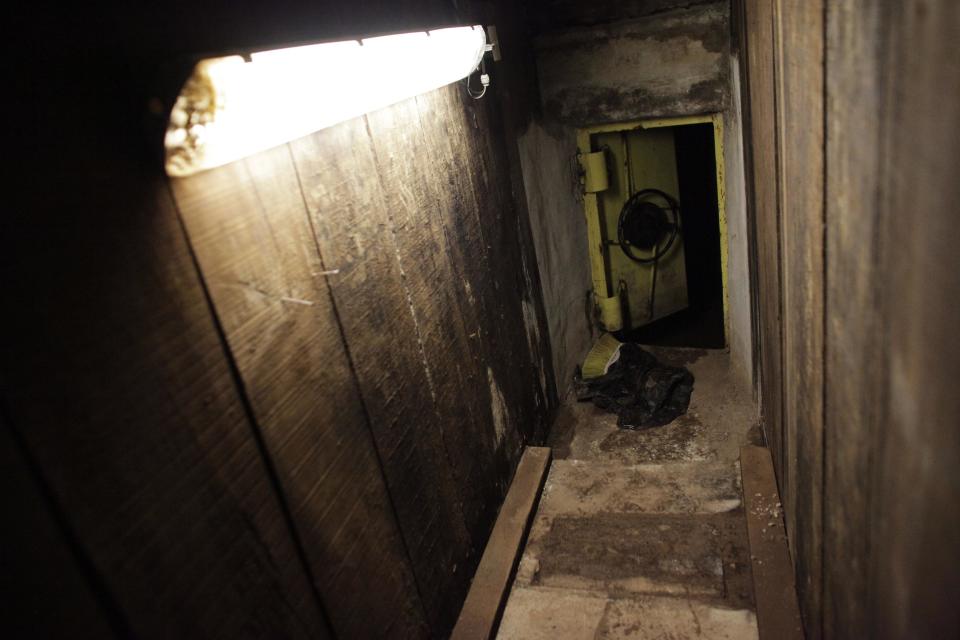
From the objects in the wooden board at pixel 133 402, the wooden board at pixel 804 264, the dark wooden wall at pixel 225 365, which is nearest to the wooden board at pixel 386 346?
the dark wooden wall at pixel 225 365

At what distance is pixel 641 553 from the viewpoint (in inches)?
112

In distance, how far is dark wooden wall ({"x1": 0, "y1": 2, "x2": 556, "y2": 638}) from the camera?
1.15 metres

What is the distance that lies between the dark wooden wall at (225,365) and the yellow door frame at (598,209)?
252cm

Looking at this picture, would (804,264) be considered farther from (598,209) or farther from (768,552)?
(598,209)

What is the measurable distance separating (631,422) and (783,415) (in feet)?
6.84

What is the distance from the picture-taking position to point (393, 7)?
2572 millimetres

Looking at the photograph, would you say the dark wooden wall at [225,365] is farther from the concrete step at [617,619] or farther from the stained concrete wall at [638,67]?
the stained concrete wall at [638,67]

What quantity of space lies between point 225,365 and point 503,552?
1883 mm

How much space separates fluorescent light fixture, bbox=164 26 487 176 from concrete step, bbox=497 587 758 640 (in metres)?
2.17

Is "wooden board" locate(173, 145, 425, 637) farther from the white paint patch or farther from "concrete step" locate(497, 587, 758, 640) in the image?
the white paint patch

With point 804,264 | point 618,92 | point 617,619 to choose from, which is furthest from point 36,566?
point 618,92

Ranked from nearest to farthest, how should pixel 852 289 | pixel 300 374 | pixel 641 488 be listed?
pixel 852 289, pixel 300 374, pixel 641 488

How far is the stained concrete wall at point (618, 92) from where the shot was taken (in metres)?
4.25

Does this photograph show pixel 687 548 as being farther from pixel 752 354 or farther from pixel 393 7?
pixel 393 7
